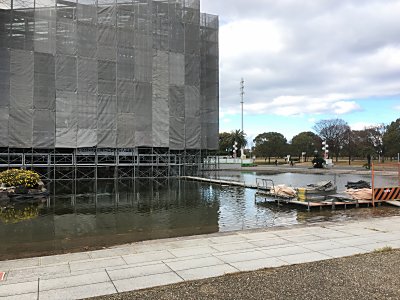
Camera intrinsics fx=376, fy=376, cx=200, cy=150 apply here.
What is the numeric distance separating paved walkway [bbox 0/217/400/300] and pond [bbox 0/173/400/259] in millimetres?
2571

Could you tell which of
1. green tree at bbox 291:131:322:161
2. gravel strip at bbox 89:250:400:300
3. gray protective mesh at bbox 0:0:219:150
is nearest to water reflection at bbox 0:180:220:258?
gravel strip at bbox 89:250:400:300

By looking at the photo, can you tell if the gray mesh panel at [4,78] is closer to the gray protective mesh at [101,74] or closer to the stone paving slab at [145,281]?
the gray protective mesh at [101,74]

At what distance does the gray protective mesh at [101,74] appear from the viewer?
29.2 metres

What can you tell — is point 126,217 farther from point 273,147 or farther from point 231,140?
point 273,147

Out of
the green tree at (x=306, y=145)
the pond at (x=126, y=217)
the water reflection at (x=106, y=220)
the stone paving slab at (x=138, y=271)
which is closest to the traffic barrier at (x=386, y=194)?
the pond at (x=126, y=217)

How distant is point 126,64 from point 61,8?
6.80 meters

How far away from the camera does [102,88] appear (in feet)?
105

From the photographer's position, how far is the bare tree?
87312 mm

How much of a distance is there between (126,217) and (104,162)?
19768mm

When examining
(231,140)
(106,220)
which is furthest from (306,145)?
(106,220)

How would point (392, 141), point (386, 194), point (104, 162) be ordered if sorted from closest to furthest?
point (386, 194), point (104, 162), point (392, 141)

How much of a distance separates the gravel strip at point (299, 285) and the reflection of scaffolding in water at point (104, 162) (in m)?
26.6

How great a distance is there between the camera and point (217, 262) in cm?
695

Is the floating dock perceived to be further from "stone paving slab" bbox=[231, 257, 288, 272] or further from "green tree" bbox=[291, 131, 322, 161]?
"green tree" bbox=[291, 131, 322, 161]
